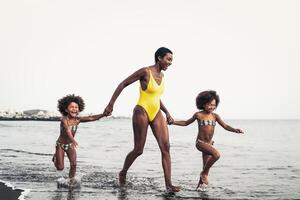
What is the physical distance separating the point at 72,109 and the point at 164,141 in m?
1.89

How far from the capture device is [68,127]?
25.0 feet

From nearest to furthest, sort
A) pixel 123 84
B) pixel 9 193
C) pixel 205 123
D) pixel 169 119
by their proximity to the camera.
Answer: pixel 9 193 < pixel 123 84 < pixel 169 119 < pixel 205 123

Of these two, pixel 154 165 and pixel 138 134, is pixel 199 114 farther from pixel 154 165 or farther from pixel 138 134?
pixel 154 165

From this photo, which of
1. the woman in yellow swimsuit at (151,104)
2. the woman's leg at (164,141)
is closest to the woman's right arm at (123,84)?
the woman in yellow swimsuit at (151,104)

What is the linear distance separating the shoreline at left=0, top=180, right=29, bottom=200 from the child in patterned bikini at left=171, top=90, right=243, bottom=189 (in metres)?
2.77

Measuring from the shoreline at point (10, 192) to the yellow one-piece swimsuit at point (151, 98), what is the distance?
2.21 metres

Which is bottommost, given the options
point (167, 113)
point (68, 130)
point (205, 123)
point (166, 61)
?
point (68, 130)

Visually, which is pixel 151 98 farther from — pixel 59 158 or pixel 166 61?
pixel 59 158

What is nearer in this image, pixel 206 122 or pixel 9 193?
pixel 9 193

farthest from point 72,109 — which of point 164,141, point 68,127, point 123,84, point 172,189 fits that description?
point 172,189

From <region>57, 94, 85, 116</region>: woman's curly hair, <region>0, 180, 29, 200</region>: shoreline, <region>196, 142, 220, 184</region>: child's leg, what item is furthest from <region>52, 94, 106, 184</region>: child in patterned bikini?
<region>196, 142, 220, 184</region>: child's leg

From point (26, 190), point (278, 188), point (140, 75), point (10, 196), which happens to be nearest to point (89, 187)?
point (26, 190)

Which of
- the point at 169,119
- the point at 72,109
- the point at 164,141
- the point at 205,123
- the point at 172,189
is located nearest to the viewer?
the point at 172,189

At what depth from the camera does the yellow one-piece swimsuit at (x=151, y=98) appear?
22.5 feet
